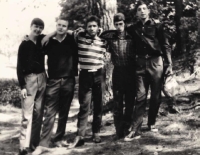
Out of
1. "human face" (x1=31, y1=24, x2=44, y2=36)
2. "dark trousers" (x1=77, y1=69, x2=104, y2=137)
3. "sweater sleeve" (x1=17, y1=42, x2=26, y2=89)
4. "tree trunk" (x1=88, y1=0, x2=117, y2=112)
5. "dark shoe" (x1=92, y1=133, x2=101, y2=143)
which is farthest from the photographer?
"tree trunk" (x1=88, y1=0, x2=117, y2=112)

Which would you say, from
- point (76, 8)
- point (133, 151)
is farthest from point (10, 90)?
point (133, 151)

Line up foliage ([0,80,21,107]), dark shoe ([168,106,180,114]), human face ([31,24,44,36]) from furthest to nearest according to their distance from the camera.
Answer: foliage ([0,80,21,107]), dark shoe ([168,106,180,114]), human face ([31,24,44,36])

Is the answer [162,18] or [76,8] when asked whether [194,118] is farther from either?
[76,8]

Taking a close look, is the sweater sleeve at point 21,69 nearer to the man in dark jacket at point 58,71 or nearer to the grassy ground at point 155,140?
the man in dark jacket at point 58,71

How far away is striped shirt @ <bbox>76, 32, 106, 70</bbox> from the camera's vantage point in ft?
17.6

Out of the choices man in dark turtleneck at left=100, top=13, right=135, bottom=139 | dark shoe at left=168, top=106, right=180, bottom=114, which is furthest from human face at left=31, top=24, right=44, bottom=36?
dark shoe at left=168, top=106, right=180, bottom=114

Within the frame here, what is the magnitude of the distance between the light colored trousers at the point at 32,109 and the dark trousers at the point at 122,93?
4.22 ft

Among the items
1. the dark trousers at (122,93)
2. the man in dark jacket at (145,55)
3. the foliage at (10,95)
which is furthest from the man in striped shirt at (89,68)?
the foliage at (10,95)

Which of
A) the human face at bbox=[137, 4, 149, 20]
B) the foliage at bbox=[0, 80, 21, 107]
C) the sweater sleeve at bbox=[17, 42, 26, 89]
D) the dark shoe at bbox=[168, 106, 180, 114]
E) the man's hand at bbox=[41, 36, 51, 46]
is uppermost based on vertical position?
the human face at bbox=[137, 4, 149, 20]

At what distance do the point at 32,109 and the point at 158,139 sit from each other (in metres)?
2.25

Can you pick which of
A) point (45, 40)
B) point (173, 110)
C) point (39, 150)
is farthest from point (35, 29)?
point (173, 110)

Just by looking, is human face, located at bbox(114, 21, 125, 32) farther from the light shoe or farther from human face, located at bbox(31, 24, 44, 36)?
the light shoe

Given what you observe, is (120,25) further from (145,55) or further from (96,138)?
(96,138)

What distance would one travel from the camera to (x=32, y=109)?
5258 mm
